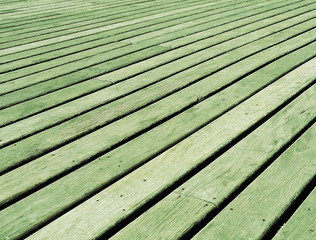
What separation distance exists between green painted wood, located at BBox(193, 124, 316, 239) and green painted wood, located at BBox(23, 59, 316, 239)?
231mm

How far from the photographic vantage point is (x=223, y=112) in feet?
6.35

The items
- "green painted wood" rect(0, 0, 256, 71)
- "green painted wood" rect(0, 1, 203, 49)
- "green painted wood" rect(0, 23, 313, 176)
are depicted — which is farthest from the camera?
"green painted wood" rect(0, 1, 203, 49)

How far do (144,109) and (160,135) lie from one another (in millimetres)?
287

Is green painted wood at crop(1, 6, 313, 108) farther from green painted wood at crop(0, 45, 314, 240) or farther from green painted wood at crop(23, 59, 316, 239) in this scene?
green painted wood at crop(23, 59, 316, 239)

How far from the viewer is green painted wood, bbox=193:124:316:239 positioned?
120 centimetres

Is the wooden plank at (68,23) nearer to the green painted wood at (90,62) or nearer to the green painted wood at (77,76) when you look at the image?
the green painted wood at (90,62)

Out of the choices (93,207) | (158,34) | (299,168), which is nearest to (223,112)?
(299,168)

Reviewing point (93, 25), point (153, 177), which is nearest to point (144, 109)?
point (153, 177)

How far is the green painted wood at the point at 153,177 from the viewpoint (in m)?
1.24

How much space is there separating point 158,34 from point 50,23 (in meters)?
1.18

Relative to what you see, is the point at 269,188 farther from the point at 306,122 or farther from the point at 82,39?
the point at 82,39

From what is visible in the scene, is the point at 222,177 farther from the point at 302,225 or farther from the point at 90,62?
the point at 90,62

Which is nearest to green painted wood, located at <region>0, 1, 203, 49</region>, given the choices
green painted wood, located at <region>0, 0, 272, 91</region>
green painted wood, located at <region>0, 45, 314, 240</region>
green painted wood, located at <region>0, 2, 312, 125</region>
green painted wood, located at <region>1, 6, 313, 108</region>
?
green painted wood, located at <region>0, 0, 272, 91</region>

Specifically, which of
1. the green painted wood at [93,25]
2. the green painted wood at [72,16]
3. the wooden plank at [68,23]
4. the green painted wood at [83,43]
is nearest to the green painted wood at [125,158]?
the green painted wood at [83,43]
